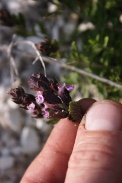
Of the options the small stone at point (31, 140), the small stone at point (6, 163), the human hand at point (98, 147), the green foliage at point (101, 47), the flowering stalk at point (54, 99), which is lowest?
the human hand at point (98, 147)

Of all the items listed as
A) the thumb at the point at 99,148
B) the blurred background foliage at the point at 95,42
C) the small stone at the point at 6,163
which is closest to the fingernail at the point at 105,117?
the thumb at the point at 99,148

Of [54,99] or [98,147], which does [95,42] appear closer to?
[54,99]

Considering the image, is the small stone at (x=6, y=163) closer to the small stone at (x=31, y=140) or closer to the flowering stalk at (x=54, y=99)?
the small stone at (x=31, y=140)

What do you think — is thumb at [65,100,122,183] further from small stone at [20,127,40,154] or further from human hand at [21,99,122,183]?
small stone at [20,127,40,154]

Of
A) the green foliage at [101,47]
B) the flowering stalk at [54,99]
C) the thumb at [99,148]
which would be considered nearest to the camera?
the thumb at [99,148]

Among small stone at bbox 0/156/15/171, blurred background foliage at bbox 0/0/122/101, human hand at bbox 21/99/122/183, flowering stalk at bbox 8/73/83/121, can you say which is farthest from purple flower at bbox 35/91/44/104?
small stone at bbox 0/156/15/171

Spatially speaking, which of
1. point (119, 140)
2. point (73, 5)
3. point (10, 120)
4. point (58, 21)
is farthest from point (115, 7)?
point (119, 140)

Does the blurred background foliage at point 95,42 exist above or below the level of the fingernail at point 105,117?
above

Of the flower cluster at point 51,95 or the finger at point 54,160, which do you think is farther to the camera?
the finger at point 54,160

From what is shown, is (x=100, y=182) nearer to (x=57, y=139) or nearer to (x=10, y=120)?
(x=57, y=139)
